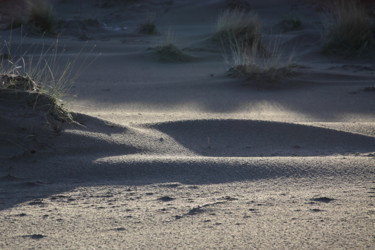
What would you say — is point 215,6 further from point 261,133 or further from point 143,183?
point 143,183

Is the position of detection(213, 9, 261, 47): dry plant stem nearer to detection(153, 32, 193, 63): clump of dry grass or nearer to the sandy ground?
detection(153, 32, 193, 63): clump of dry grass

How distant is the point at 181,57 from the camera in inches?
498

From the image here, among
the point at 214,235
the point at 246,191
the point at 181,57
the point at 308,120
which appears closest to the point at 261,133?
the point at 308,120

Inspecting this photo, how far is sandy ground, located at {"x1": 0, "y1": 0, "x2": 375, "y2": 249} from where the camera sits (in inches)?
112

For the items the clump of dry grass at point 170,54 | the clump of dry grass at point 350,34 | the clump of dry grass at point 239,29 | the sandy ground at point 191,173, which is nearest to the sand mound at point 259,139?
the sandy ground at point 191,173

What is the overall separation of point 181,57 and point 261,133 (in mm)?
7268

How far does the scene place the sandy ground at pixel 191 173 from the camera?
2857 millimetres

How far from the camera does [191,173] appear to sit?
4160 mm

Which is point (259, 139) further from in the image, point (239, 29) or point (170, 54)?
point (239, 29)

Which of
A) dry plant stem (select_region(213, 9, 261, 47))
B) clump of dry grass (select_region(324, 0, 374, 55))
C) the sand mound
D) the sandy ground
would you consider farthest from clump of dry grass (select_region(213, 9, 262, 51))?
the sand mound

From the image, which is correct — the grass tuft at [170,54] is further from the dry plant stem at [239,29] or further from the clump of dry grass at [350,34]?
the clump of dry grass at [350,34]

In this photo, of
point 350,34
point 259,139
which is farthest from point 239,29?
point 259,139

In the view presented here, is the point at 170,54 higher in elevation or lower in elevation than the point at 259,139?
higher

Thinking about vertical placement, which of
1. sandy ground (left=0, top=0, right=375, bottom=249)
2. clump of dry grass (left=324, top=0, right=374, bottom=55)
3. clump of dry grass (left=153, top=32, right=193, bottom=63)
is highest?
clump of dry grass (left=324, top=0, right=374, bottom=55)
